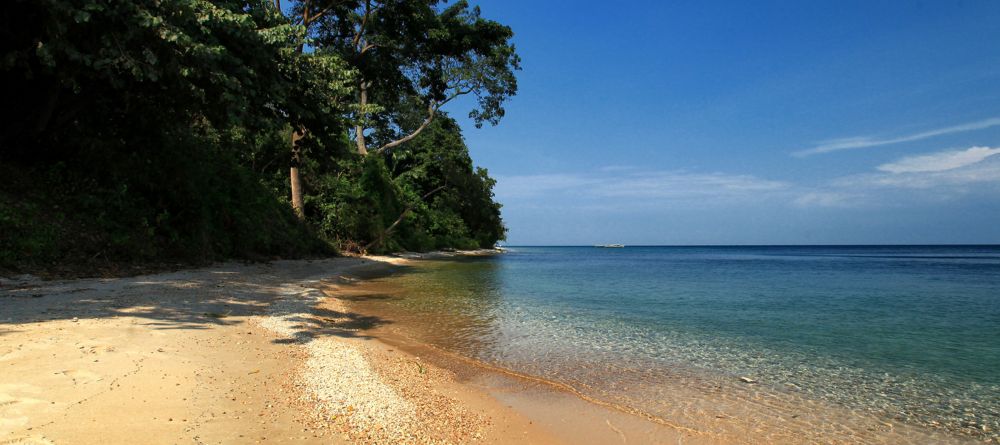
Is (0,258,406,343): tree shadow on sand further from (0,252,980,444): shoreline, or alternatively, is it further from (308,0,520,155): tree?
(308,0,520,155): tree

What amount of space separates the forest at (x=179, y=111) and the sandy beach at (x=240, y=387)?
414 cm

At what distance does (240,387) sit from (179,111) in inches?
420

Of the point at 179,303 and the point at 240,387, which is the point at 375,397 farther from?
the point at 179,303

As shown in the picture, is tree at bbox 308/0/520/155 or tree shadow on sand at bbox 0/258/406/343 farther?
tree at bbox 308/0/520/155

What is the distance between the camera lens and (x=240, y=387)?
4.44m

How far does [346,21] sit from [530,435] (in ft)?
79.9

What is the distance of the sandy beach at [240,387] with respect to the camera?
3.45m

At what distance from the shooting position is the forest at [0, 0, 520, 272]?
8.65 meters

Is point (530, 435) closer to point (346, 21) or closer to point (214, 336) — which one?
point (214, 336)

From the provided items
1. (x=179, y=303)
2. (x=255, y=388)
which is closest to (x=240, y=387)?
(x=255, y=388)

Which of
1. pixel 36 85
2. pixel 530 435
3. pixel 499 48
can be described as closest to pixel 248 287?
pixel 36 85

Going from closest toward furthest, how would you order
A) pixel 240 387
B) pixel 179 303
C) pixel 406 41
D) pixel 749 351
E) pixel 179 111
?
pixel 240 387, pixel 749 351, pixel 179 303, pixel 179 111, pixel 406 41

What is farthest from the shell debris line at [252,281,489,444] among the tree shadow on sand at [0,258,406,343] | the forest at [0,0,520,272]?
the forest at [0,0,520,272]

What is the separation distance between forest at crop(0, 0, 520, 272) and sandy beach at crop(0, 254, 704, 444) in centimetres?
414
